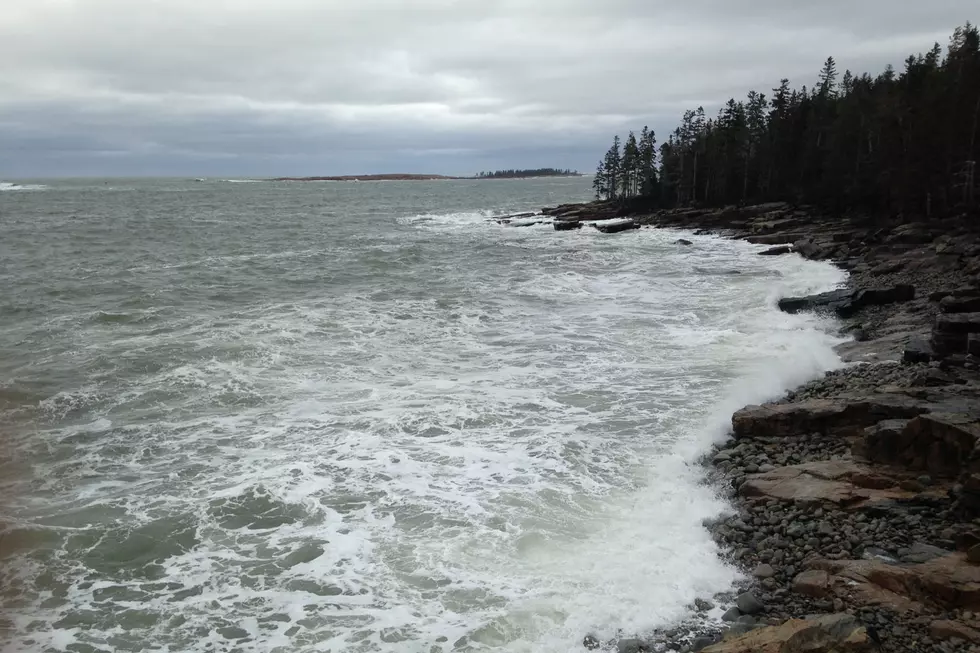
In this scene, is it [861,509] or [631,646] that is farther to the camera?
[861,509]

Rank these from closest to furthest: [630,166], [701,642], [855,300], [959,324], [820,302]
A: [701,642]
[959,324]
[855,300]
[820,302]
[630,166]

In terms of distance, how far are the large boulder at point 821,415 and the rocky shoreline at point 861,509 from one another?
0.02m

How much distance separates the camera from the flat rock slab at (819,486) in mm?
9148

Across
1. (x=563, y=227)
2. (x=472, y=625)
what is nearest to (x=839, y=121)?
(x=563, y=227)

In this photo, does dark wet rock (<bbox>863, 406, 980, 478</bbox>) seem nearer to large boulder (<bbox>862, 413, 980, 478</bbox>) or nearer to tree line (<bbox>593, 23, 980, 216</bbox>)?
large boulder (<bbox>862, 413, 980, 478</bbox>)

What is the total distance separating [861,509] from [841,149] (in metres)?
55.5

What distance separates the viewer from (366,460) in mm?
11664

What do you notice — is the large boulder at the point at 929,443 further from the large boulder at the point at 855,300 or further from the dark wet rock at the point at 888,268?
the dark wet rock at the point at 888,268

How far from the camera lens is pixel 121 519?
9.79 meters

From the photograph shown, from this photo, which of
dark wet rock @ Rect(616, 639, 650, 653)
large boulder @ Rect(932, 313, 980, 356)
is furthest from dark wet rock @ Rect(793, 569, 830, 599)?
large boulder @ Rect(932, 313, 980, 356)

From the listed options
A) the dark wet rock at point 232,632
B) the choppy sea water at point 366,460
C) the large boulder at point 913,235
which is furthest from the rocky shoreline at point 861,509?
the large boulder at point 913,235

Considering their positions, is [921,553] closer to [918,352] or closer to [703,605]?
[703,605]

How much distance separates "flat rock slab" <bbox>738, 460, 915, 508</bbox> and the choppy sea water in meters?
0.89

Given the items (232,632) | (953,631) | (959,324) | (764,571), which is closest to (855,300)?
(959,324)
